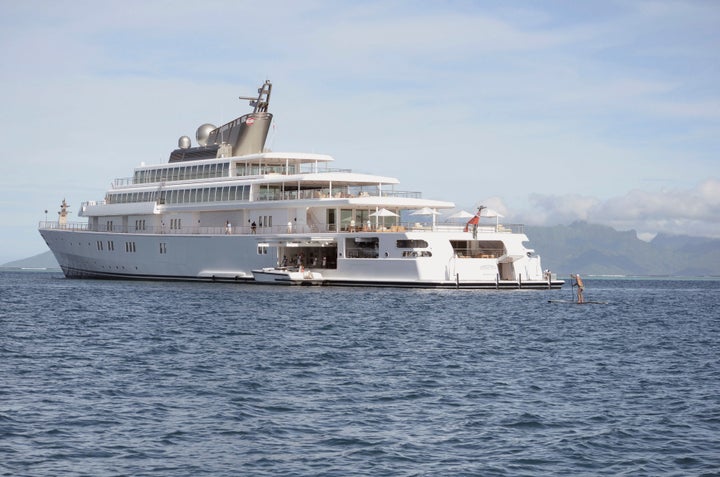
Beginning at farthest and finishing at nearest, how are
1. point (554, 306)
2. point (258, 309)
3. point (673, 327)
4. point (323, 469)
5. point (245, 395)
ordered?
point (554, 306) → point (258, 309) → point (673, 327) → point (245, 395) → point (323, 469)

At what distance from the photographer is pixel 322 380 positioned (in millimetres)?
25062

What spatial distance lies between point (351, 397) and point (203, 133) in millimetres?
67635

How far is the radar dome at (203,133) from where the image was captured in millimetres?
87062

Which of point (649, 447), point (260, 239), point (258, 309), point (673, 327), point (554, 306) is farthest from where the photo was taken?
point (260, 239)

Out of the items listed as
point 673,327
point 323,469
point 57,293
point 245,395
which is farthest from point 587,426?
point 57,293

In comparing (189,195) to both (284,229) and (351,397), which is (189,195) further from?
(351,397)

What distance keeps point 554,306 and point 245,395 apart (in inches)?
1410

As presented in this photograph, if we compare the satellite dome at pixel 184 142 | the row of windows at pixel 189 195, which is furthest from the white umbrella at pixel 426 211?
the satellite dome at pixel 184 142

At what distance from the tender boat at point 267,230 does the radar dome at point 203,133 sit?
4.7 inches

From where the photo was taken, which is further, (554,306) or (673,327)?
(554,306)

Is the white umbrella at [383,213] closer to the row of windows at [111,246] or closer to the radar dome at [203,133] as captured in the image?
the row of windows at [111,246]

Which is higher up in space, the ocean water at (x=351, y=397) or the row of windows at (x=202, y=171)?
the row of windows at (x=202, y=171)

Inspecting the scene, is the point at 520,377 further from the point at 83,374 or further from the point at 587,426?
the point at 83,374

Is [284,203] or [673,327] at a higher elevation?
[284,203]
